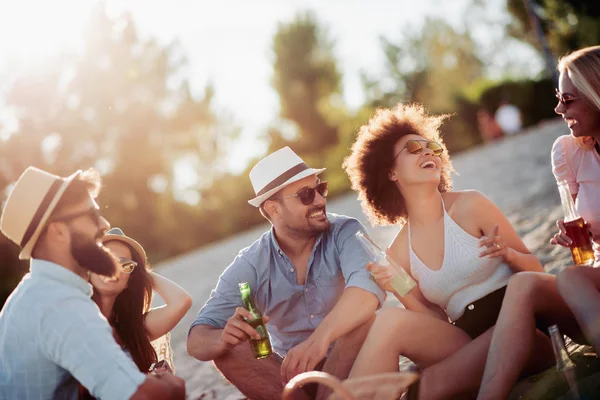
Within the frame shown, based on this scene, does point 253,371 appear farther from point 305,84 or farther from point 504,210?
point 305,84

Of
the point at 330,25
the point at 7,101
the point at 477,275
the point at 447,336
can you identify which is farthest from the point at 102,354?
the point at 330,25

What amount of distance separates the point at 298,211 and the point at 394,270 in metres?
0.92

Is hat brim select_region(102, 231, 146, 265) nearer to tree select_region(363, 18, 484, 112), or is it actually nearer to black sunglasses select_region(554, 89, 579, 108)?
black sunglasses select_region(554, 89, 579, 108)

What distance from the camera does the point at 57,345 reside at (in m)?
3.14

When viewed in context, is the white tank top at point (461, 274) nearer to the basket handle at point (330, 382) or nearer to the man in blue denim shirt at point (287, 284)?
the man in blue denim shirt at point (287, 284)

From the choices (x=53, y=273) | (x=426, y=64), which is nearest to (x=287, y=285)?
(x=53, y=273)

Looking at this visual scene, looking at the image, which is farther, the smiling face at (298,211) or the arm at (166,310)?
the smiling face at (298,211)

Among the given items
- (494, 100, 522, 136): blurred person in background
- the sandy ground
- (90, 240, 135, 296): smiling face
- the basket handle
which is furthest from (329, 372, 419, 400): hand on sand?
(494, 100, 522, 136): blurred person in background

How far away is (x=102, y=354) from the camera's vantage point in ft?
10.1

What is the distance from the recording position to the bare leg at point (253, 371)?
15.7 feet

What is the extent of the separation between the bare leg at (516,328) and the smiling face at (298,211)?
1.49 m

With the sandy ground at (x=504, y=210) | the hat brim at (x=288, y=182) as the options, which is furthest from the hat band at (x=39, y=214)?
the sandy ground at (x=504, y=210)

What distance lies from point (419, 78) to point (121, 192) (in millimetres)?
24952

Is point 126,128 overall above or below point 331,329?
above
